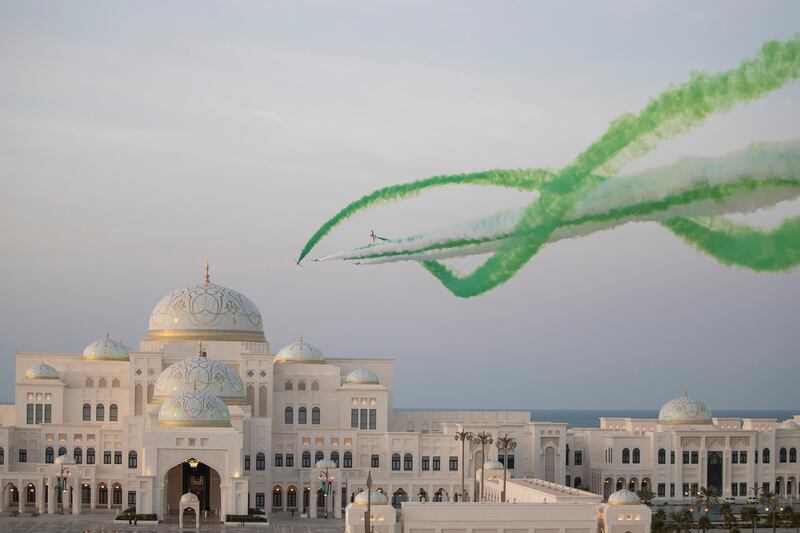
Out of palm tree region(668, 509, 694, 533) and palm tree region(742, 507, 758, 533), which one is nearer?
palm tree region(668, 509, 694, 533)

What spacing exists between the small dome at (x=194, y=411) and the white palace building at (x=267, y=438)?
0.11 meters

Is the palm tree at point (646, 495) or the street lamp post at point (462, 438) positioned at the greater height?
the street lamp post at point (462, 438)

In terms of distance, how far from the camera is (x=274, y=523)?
4377 inches

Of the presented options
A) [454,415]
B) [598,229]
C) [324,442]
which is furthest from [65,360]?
[598,229]

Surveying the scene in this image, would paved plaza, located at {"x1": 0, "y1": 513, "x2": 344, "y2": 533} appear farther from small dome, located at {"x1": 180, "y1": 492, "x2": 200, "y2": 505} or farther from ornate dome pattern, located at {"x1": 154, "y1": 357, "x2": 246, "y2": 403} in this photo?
ornate dome pattern, located at {"x1": 154, "y1": 357, "x2": 246, "y2": 403}

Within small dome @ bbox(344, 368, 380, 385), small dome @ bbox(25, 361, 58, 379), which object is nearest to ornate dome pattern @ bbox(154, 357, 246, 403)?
small dome @ bbox(25, 361, 58, 379)

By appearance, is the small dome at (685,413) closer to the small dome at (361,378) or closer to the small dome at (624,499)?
the small dome at (361,378)

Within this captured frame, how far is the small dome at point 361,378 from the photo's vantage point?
136m

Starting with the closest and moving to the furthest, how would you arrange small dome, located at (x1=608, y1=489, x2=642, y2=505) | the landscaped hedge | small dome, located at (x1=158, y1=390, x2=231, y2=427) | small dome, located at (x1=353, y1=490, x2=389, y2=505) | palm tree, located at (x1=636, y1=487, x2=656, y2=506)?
small dome, located at (x1=353, y1=490, x2=389, y2=505) → small dome, located at (x1=608, y1=489, x2=642, y2=505) → the landscaped hedge → small dome, located at (x1=158, y1=390, x2=231, y2=427) → palm tree, located at (x1=636, y1=487, x2=656, y2=506)

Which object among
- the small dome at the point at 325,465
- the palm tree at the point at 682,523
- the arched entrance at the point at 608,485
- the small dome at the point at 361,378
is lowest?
the arched entrance at the point at 608,485

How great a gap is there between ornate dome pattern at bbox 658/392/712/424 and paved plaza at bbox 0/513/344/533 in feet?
134

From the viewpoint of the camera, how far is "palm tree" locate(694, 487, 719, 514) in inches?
4736

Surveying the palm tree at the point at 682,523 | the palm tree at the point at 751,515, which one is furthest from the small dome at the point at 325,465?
the palm tree at the point at 751,515

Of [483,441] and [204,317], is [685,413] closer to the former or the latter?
[483,441]
